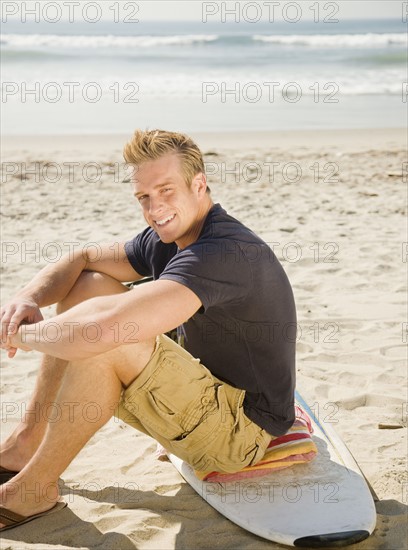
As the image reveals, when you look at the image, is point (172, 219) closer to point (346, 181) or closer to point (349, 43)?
point (346, 181)

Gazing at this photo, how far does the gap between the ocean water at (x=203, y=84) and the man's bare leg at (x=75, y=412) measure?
9.78 meters

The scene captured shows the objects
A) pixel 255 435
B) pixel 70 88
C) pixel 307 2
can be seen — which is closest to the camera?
pixel 255 435

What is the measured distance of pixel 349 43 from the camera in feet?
94.7

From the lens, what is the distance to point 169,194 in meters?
2.71

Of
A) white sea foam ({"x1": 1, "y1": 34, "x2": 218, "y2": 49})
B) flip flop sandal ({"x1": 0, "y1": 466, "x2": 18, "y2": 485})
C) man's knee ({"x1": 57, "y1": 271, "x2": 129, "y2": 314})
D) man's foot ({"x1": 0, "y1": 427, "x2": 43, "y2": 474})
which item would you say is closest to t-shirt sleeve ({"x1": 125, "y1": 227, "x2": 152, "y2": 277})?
man's knee ({"x1": 57, "y1": 271, "x2": 129, "y2": 314})

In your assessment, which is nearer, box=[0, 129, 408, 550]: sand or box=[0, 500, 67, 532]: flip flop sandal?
box=[0, 500, 67, 532]: flip flop sandal

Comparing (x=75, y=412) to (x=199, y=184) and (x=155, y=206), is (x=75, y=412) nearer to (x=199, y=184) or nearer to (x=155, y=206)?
(x=155, y=206)

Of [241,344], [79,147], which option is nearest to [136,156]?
[241,344]

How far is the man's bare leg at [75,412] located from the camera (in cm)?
246

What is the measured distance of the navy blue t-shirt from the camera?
7.88ft

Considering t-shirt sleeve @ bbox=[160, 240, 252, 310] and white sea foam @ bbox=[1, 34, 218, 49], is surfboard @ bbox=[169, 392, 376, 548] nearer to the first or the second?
t-shirt sleeve @ bbox=[160, 240, 252, 310]

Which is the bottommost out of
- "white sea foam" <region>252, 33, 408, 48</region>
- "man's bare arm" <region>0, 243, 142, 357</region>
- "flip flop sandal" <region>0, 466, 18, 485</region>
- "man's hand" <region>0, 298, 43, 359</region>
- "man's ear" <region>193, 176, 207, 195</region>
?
"flip flop sandal" <region>0, 466, 18, 485</region>

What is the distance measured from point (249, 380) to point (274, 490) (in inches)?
16.6

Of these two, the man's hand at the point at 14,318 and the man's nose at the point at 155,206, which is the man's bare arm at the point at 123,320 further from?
the man's nose at the point at 155,206
